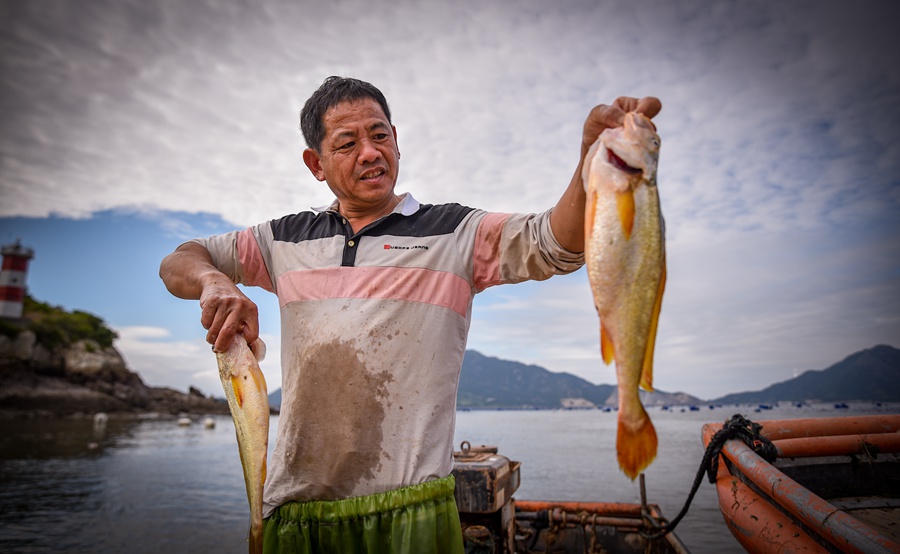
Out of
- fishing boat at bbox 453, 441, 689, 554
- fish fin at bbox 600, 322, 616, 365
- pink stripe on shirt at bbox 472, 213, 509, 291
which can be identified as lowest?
fishing boat at bbox 453, 441, 689, 554

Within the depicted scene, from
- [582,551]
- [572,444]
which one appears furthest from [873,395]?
[582,551]

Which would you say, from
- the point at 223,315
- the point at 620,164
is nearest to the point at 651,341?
the point at 620,164

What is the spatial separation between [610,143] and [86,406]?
209ft

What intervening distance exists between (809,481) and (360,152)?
16.3 feet

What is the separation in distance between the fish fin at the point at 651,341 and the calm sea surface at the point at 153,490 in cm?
1392

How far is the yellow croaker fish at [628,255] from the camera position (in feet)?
5.31

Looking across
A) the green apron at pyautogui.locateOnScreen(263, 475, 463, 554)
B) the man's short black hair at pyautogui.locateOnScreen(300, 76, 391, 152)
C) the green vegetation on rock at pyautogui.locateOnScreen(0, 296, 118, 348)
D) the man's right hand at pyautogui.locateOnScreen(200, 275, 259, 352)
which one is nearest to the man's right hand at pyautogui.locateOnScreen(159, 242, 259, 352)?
the man's right hand at pyautogui.locateOnScreen(200, 275, 259, 352)

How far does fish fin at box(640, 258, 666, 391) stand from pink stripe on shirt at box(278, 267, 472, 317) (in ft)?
4.06

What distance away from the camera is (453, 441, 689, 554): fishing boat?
475 cm

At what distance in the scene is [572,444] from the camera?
50812 mm

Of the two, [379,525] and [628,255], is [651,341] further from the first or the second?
[379,525]

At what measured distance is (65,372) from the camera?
176 feet

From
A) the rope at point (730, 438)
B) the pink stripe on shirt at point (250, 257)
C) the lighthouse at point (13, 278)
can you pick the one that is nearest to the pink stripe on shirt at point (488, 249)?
the pink stripe on shirt at point (250, 257)

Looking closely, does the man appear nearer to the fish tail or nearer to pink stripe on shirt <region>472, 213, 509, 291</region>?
pink stripe on shirt <region>472, 213, 509, 291</region>
